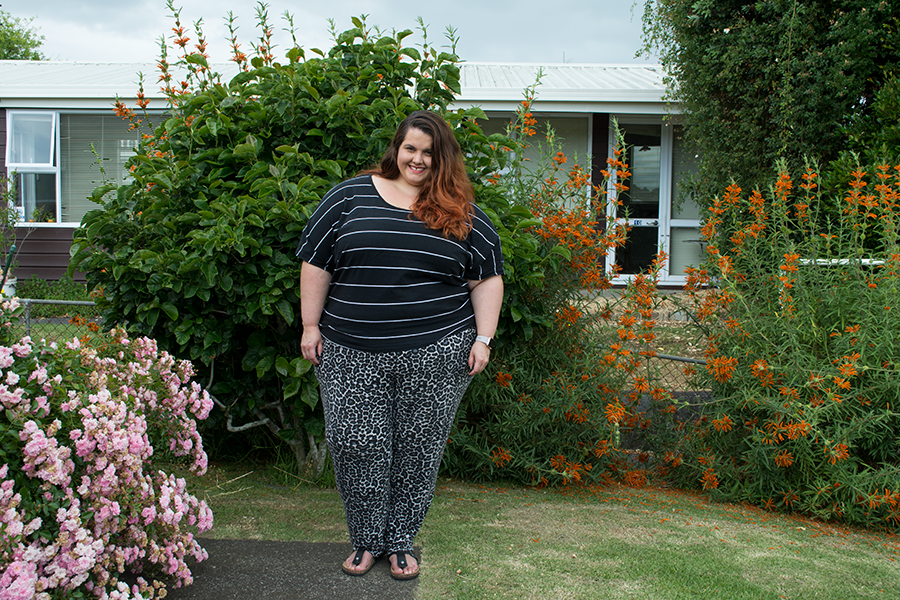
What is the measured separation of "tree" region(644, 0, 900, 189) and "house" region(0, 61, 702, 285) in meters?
2.15

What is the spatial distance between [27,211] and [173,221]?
983 cm

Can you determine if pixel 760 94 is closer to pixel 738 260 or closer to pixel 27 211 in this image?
pixel 738 260

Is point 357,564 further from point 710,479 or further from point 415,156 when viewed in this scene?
point 710,479

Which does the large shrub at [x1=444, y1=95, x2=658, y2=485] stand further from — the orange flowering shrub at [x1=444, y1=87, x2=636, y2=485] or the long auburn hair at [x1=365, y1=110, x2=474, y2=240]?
the long auburn hair at [x1=365, y1=110, x2=474, y2=240]

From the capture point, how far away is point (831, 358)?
395 centimetres

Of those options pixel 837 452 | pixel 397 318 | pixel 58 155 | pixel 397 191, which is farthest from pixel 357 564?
pixel 58 155

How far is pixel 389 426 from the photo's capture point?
2.79 metres

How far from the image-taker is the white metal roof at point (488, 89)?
1060 centimetres

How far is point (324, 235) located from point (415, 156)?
1.53 feet

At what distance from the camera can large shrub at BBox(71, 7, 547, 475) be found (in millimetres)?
3375

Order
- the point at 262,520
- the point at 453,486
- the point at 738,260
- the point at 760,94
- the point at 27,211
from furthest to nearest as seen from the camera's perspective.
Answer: the point at 27,211 → the point at 760,94 → the point at 738,260 → the point at 453,486 → the point at 262,520

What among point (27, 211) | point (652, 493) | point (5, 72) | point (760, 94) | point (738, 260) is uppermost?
point (5, 72)

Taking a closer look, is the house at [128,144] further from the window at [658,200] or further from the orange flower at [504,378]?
the orange flower at [504,378]

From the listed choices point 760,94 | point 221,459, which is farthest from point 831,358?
point 760,94
